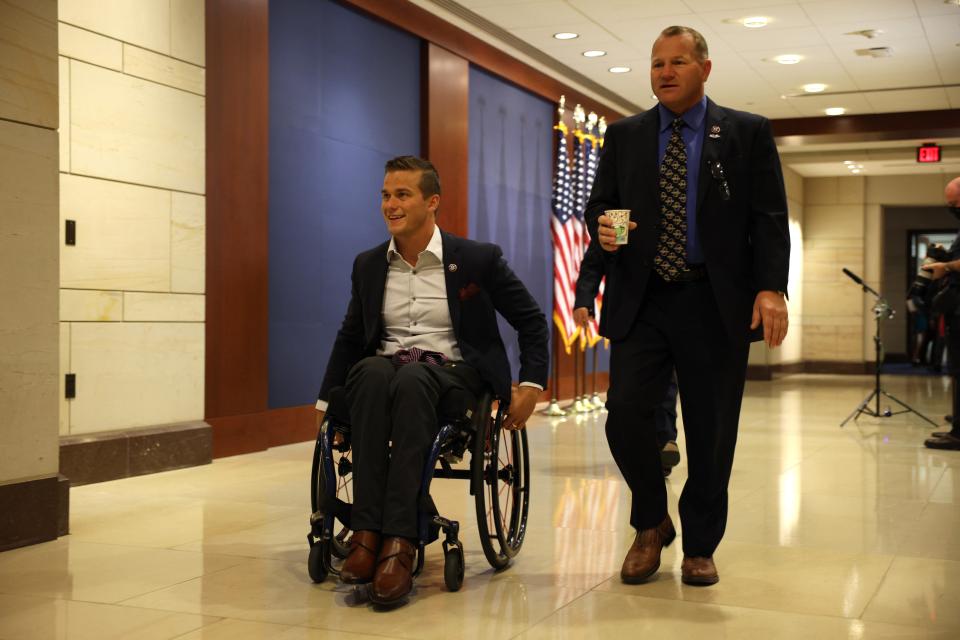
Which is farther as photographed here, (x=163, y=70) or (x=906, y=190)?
(x=906, y=190)

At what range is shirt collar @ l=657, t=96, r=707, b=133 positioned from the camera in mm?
3211

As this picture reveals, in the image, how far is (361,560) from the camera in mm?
2852

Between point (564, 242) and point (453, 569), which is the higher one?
point (564, 242)

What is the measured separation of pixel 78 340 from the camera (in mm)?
5289

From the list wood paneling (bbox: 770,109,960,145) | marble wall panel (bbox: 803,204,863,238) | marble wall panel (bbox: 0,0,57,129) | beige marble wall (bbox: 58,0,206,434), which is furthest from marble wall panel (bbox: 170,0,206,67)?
marble wall panel (bbox: 803,204,863,238)

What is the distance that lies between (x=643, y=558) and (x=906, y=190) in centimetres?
1702

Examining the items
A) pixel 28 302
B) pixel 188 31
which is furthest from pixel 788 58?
pixel 28 302

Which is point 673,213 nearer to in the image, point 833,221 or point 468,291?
point 468,291

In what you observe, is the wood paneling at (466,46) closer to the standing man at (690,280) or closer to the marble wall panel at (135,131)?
the marble wall panel at (135,131)

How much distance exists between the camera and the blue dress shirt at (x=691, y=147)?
3133 millimetres

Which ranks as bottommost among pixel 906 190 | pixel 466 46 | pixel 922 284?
pixel 922 284

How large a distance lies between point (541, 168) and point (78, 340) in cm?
629

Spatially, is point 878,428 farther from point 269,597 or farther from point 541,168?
point 269,597

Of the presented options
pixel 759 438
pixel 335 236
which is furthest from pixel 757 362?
pixel 335 236
